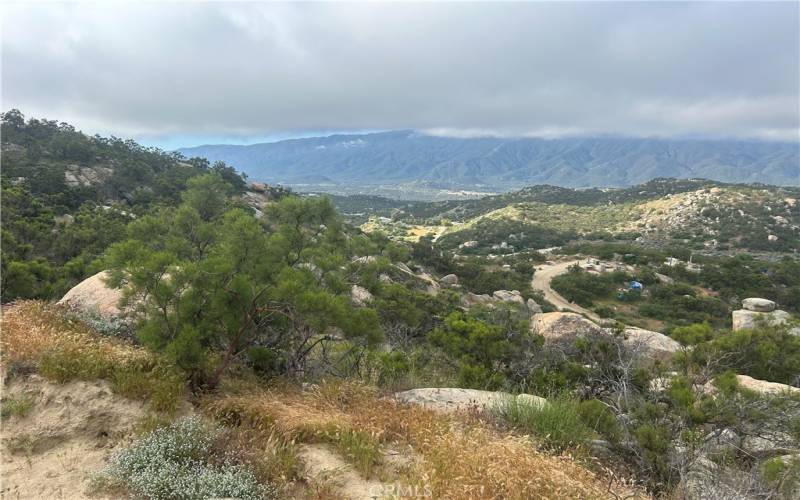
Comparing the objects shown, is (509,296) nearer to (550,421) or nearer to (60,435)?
(550,421)

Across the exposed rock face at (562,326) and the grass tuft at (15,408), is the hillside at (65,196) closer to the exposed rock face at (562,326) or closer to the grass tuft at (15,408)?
the grass tuft at (15,408)

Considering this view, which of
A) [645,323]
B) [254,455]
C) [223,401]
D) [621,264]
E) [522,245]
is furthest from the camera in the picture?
[522,245]

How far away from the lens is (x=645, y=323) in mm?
38500

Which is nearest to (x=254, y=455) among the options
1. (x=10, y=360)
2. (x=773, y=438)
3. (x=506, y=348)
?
A: (x=10, y=360)

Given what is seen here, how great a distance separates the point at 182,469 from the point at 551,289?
156 ft

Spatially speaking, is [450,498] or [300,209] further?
[300,209]

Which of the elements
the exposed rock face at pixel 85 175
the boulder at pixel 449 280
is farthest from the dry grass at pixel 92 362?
the exposed rock face at pixel 85 175

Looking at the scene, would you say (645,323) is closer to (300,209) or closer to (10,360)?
(300,209)

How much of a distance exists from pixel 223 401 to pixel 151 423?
30.8 inches

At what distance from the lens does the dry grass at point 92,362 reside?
545 cm

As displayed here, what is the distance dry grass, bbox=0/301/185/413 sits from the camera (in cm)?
545

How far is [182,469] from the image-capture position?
429 cm

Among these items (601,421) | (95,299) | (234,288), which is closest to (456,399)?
(601,421)

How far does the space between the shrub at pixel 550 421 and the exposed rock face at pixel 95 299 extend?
7169mm
